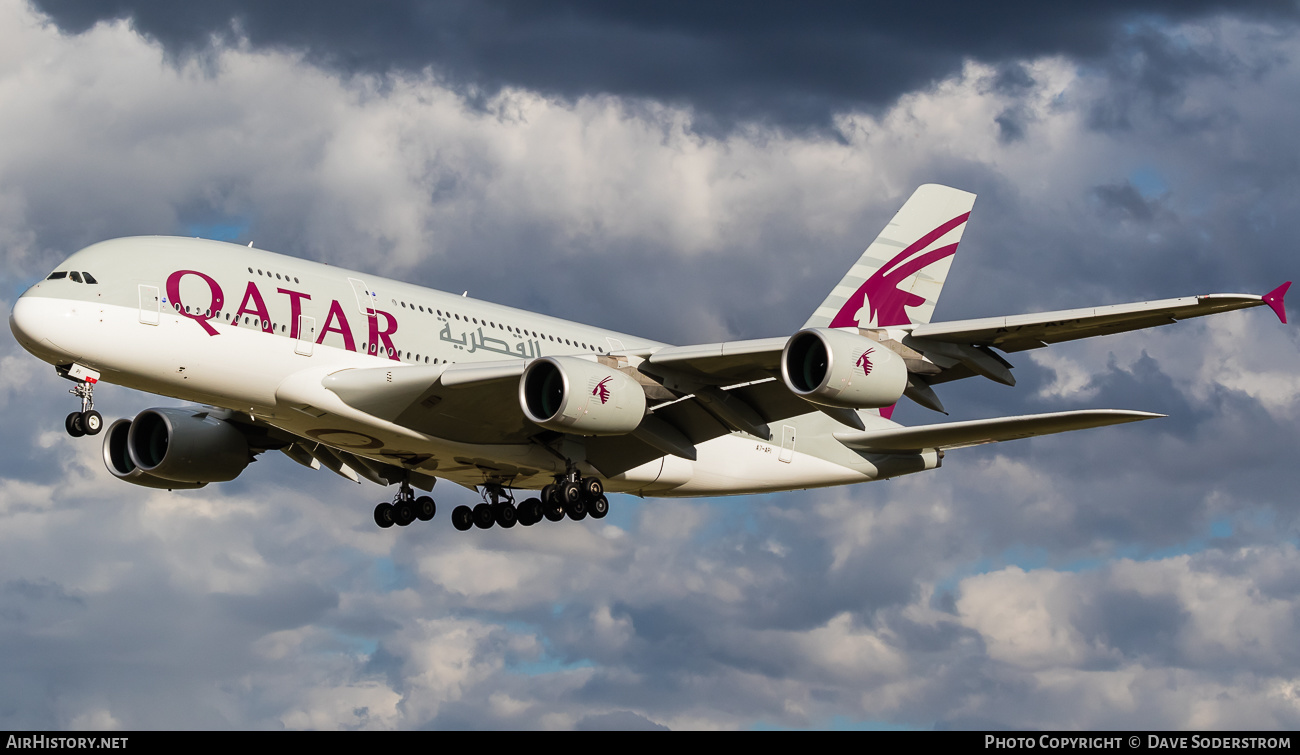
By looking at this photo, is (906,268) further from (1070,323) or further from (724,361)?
(1070,323)

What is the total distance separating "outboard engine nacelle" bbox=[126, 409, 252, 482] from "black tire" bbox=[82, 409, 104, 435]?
7671 millimetres

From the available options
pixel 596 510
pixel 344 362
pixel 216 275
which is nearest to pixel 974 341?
pixel 596 510

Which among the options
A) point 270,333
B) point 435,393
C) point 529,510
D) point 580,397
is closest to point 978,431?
point 580,397

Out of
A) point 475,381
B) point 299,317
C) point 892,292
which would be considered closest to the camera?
point 299,317

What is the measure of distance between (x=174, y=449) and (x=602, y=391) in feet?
42.1

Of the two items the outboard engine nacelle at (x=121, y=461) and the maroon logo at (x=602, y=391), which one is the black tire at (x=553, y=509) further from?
the outboard engine nacelle at (x=121, y=461)

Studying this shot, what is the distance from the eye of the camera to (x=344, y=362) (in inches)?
1171

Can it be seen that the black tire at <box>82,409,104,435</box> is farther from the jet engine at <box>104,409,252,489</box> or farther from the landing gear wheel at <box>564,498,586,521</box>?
the landing gear wheel at <box>564,498,586,521</box>

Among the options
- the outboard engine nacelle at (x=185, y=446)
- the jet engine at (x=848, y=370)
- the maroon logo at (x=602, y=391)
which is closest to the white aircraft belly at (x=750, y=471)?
the maroon logo at (x=602, y=391)

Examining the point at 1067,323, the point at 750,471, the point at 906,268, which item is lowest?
the point at 1067,323

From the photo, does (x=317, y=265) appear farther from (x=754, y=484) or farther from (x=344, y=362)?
(x=754, y=484)

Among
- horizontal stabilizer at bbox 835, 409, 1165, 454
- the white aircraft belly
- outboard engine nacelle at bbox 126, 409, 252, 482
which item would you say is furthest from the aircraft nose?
horizontal stabilizer at bbox 835, 409, 1165, 454

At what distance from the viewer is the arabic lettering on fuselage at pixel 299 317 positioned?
1112 inches

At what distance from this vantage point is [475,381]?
29625 millimetres
